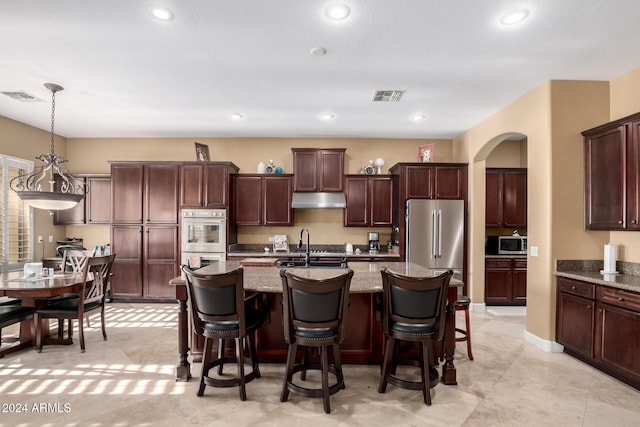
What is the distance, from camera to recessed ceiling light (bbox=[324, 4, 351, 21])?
8.38 ft

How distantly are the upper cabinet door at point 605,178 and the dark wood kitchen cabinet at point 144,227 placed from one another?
5.95 meters

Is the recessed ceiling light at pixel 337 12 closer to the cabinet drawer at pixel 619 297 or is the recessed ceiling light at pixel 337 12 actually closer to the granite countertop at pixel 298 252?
the cabinet drawer at pixel 619 297

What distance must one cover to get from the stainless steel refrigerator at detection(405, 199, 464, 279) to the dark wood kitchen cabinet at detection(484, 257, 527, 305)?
→ 719mm

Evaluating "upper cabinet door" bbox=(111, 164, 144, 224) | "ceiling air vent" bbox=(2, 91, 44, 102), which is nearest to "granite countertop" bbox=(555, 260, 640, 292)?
"upper cabinet door" bbox=(111, 164, 144, 224)

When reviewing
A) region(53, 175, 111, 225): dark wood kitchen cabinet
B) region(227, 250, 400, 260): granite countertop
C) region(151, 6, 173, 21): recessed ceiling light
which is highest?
region(151, 6, 173, 21): recessed ceiling light

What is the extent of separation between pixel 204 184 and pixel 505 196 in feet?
17.8

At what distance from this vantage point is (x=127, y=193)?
6020mm

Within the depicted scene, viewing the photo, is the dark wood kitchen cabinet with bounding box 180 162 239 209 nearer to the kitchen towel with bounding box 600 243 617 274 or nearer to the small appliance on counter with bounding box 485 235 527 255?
the small appliance on counter with bounding box 485 235 527 255

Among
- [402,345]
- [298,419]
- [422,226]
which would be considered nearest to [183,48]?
[298,419]

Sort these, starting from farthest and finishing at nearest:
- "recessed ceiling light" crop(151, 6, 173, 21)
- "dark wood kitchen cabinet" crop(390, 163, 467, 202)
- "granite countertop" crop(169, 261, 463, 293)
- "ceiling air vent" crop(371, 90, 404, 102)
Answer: "dark wood kitchen cabinet" crop(390, 163, 467, 202) → "ceiling air vent" crop(371, 90, 404, 102) → "granite countertop" crop(169, 261, 463, 293) → "recessed ceiling light" crop(151, 6, 173, 21)

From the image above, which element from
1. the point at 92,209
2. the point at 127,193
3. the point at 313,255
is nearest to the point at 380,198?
the point at 313,255

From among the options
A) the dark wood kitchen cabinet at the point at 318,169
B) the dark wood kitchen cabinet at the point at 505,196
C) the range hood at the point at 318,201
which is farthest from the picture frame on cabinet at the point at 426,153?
the range hood at the point at 318,201

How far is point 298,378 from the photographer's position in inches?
123

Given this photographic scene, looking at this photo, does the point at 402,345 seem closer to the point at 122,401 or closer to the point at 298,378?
the point at 298,378
